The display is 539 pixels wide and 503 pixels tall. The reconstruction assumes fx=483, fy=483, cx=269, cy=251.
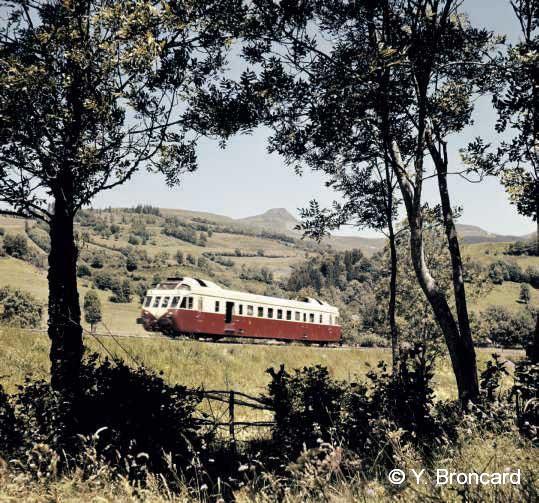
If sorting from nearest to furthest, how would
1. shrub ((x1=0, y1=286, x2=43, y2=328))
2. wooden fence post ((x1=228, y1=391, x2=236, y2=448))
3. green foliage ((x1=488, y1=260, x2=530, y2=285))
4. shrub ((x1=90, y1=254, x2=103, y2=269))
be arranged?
wooden fence post ((x1=228, y1=391, x2=236, y2=448)) → shrub ((x1=0, y1=286, x2=43, y2=328)) → green foliage ((x1=488, y1=260, x2=530, y2=285)) → shrub ((x1=90, y1=254, x2=103, y2=269))

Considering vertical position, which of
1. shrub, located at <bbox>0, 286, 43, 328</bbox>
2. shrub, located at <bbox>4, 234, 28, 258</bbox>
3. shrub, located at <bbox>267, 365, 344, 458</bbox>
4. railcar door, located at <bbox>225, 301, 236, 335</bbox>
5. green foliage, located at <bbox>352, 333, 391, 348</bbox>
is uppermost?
shrub, located at <bbox>4, 234, 28, 258</bbox>

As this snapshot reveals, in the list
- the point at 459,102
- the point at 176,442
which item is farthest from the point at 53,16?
the point at 459,102

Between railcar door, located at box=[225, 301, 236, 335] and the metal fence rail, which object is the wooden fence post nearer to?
the metal fence rail

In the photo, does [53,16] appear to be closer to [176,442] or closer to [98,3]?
[98,3]

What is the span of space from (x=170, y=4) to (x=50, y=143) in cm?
317

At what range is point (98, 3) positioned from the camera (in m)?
8.52

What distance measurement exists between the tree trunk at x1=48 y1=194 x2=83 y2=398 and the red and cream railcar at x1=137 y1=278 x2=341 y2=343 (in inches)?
829

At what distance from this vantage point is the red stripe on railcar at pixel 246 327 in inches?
1165

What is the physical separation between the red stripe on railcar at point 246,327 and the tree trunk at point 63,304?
21.1 meters

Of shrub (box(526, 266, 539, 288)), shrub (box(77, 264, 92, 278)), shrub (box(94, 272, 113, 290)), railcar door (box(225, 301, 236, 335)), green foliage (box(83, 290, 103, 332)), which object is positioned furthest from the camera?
shrub (box(526, 266, 539, 288))

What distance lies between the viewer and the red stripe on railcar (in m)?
29.6

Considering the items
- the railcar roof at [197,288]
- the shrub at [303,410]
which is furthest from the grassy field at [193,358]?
the shrub at [303,410]

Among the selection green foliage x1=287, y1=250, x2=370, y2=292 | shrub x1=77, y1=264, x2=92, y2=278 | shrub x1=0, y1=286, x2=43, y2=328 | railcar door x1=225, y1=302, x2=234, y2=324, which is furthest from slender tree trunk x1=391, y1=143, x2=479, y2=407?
green foliage x1=287, y1=250, x2=370, y2=292

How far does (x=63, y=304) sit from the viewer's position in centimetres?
857
